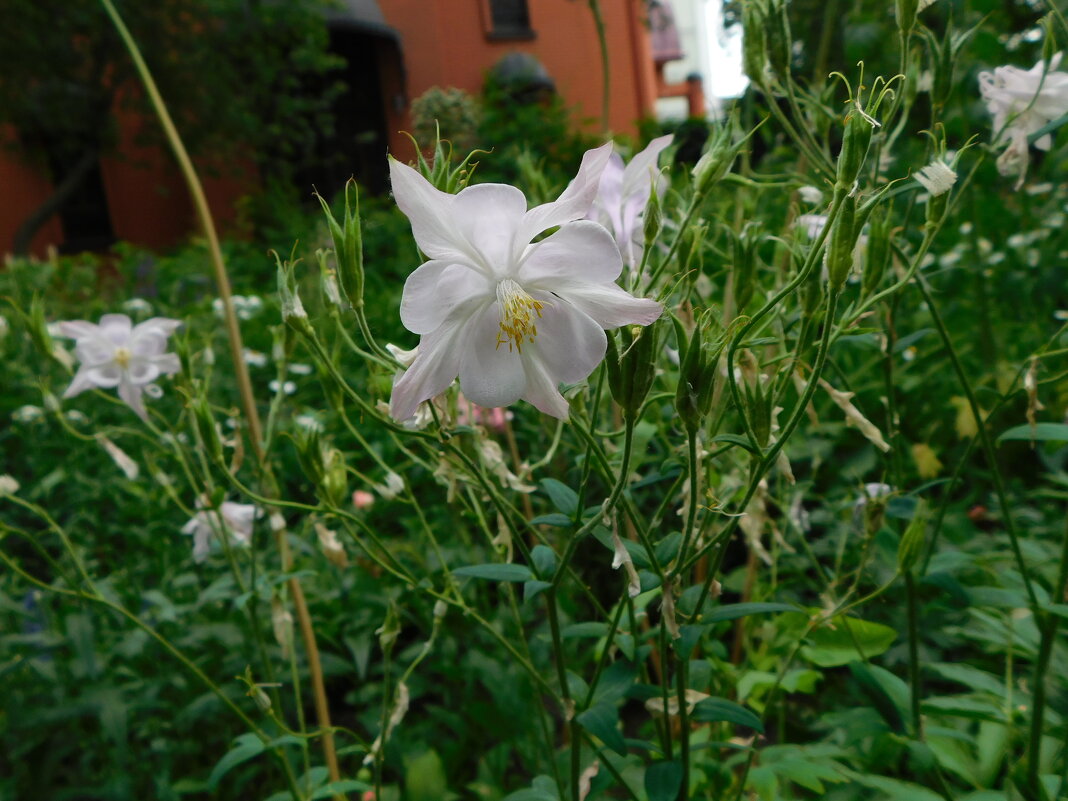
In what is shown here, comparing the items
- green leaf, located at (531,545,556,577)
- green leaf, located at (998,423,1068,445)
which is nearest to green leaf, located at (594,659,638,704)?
green leaf, located at (531,545,556,577)

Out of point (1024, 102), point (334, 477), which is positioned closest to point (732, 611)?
point (334, 477)

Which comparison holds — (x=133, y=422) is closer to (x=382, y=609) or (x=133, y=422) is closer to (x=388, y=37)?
(x=382, y=609)

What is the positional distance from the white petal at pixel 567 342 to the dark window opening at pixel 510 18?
44.3 feet

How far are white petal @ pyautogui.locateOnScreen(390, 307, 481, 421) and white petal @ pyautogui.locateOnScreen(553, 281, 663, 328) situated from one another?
0.07 m

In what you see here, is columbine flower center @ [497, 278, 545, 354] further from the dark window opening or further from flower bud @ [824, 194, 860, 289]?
the dark window opening

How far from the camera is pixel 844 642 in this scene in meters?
1.20

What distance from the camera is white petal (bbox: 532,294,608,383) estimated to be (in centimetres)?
60

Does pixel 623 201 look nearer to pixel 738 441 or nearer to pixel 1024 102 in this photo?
pixel 738 441

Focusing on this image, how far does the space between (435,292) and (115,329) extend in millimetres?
953

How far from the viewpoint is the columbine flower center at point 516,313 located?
61cm

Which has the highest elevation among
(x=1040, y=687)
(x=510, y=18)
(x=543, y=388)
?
(x=510, y=18)

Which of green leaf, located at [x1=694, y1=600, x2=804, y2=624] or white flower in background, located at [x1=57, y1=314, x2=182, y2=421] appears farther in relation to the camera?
white flower in background, located at [x1=57, y1=314, x2=182, y2=421]

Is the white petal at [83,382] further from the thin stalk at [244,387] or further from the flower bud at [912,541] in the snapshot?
the flower bud at [912,541]

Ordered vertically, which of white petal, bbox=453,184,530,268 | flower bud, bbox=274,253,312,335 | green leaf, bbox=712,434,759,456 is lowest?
green leaf, bbox=712,434,759,456
